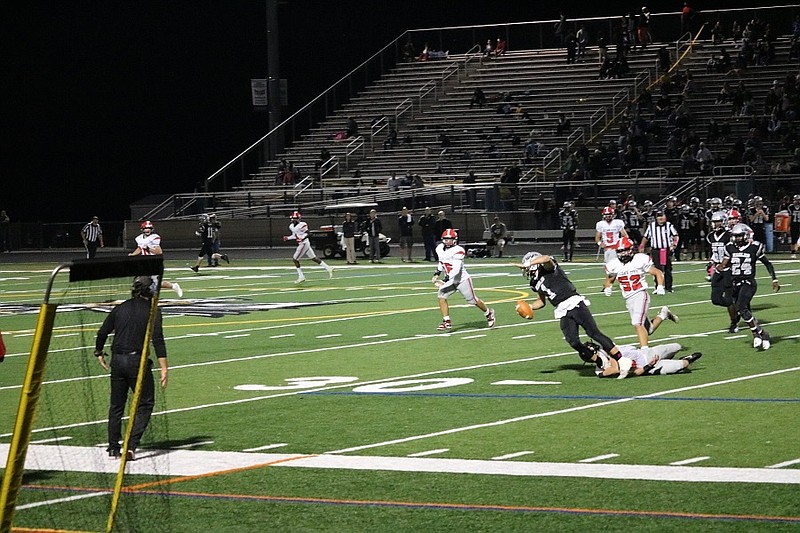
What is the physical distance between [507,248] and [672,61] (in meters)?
13.2

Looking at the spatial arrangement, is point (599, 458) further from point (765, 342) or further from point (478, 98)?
point (478, 98)

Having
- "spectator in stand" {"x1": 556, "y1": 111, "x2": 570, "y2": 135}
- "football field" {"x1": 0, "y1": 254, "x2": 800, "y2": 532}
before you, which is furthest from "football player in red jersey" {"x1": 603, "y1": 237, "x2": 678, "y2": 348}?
"spectator in stand" {"x1": 556, "y1": 111, "x2": 570, "y2": 135}

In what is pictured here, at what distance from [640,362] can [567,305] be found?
107 centimetres

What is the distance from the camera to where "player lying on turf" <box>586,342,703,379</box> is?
15.9 metres

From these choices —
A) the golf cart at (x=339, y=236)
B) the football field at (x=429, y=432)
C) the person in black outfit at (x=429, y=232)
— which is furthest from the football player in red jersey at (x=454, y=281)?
the golf cart at (x=339, y=236)

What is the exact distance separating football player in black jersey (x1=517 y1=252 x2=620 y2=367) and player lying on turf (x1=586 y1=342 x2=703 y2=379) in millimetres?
74

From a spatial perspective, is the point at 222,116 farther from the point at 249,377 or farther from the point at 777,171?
the point at 249,377

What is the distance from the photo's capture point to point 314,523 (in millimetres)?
8992

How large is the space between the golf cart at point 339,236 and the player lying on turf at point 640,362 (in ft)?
100

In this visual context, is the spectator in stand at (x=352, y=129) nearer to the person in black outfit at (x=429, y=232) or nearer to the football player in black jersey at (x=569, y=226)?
the person in black outfit at (x=429, y=232)

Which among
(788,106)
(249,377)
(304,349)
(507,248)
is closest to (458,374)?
(249,377)

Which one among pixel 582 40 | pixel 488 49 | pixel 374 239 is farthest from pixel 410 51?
pixel 374 239

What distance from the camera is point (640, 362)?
16094 millimetres

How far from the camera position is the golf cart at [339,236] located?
157ft
